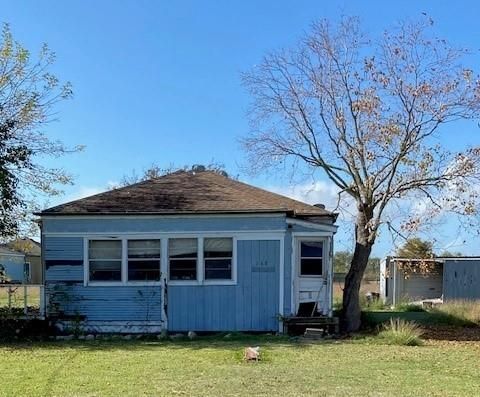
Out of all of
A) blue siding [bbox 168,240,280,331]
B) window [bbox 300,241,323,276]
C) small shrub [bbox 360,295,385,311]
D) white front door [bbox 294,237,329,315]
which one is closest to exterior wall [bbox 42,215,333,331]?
blue siding [bbox 168,240,280,331]

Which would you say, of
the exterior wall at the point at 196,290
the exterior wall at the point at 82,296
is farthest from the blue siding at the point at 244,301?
the exterior wall at the point at 82,296

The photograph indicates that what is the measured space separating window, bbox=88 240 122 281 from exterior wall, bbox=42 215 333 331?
0.23m

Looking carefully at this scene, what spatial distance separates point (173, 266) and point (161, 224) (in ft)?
3.66

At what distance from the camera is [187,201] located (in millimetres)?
15656

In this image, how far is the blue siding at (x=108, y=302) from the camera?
1490 cm

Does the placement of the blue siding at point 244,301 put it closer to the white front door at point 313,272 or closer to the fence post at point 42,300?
the white front door at point 313,272

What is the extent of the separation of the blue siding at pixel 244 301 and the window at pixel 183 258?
24.6 inches

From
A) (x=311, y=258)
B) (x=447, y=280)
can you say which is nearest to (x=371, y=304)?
(x=447, y=280)

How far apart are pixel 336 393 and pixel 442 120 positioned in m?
Answer: 9.90

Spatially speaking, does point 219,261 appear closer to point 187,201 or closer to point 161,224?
point 161,224

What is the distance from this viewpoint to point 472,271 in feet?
87.5

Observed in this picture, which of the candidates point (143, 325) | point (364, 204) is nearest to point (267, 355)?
point (143, 325)

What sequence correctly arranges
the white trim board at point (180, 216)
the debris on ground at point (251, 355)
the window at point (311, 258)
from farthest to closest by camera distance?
1. the window at point (311, 258)
2. the white trim board at point (180, 216)
3. the debris on ground at point (251, 355)

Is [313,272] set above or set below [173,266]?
below
